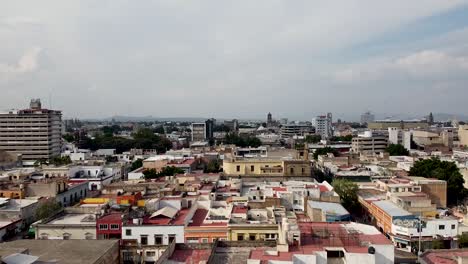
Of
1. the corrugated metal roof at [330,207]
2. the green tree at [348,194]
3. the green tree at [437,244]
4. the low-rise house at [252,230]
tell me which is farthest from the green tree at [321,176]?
the low-rise house at [252,230]

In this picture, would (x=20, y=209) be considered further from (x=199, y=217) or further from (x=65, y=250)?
(x=65, y=250)

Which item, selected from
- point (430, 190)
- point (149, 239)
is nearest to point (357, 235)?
point (149, 239)

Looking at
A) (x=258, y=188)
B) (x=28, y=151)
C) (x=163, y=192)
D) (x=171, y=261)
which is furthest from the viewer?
(x=28, y=151)

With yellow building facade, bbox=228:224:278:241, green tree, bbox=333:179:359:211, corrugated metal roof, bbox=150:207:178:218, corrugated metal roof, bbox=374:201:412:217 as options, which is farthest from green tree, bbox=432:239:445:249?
corrugated metal roof, bbox=150:207:178:218

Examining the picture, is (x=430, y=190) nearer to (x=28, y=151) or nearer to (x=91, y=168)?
(x=91, y=168)

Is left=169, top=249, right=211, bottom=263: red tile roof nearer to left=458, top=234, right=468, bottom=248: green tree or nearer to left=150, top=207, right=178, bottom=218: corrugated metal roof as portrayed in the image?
left=150, top=207, right=178, bottom=218: corrugated metal roof

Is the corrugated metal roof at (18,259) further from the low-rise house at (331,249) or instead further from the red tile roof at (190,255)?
the low-rise house at (331,249)
